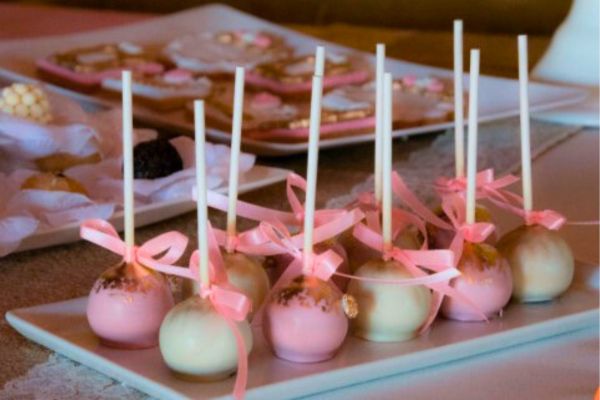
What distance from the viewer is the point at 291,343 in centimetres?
68

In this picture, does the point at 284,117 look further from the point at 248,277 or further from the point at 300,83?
the point at 248,277

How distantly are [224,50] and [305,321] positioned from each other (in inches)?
41.5

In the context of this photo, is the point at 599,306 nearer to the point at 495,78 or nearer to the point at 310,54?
the point at 495,78

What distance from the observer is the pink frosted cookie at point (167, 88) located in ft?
4.76

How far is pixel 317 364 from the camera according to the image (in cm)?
69

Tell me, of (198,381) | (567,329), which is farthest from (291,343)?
(567,329)

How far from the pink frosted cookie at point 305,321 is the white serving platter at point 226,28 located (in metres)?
0.58

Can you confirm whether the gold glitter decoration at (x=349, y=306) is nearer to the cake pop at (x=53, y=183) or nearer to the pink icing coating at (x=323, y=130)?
the cake pop at (x=53, y=183)

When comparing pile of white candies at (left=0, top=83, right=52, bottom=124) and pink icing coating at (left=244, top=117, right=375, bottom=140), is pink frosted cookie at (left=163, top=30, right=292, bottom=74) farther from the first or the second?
pile of white candies at (left=0, top=83, right=52, bottom=124)

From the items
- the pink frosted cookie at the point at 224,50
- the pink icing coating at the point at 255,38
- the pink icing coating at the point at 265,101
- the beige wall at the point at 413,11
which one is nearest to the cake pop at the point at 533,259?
the pink icing coating at the point at 265,101

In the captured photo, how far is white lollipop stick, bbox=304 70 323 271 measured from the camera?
66 centimetres

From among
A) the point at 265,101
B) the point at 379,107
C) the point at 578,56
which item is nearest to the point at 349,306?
the point at 379,107

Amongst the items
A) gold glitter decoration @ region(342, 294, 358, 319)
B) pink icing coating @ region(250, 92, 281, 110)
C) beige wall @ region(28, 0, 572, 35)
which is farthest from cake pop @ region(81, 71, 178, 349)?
beige wall @ region(28, 0, 572, 35)

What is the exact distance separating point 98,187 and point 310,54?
693 millimetres
